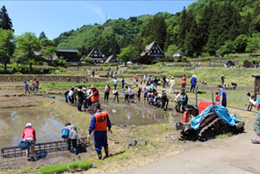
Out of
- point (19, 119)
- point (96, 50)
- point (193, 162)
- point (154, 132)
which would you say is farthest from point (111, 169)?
point (96, 50)

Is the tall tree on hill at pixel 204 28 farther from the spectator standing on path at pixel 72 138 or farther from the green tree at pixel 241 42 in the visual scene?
the spectator standing on path at pixel 72 138

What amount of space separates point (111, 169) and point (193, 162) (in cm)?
221

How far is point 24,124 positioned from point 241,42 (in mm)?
60521

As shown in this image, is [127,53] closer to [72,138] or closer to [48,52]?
[48,52]

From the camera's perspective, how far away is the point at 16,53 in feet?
151

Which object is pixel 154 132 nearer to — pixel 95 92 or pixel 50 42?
pixel 95 92

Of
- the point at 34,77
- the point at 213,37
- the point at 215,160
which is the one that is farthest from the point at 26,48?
the point at 213,37

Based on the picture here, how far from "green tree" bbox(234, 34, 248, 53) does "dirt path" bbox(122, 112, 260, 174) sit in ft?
194

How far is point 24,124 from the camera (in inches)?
470

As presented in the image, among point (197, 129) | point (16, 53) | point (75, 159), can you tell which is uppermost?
point (16, 53)

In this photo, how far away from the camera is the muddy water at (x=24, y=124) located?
31.5 ft

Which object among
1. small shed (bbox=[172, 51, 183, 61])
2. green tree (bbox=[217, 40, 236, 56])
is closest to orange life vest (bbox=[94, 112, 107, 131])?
green tree (bbox=[217, 40, 236, 56])

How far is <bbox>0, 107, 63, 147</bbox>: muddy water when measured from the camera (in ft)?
31.5

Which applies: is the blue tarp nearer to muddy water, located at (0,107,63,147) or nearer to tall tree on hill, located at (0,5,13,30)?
muddy water, located at (0,107,63,147)
